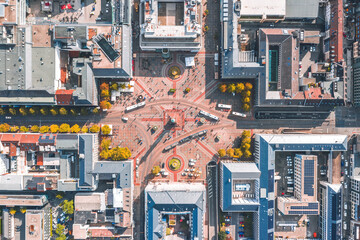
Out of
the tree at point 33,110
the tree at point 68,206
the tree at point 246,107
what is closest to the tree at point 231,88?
the tree at point 246,107

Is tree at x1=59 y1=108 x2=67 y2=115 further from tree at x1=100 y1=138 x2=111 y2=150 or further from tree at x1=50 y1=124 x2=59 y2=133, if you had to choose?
tree at x1=100 y1=138 x2=111 y2=150

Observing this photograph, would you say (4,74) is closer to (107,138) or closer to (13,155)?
(13,155)

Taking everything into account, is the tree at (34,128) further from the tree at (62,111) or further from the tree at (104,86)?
the tree at (104,86)

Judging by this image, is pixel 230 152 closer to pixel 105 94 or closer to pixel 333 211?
pixel 333 211

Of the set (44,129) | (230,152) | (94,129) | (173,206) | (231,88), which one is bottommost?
(173,206)

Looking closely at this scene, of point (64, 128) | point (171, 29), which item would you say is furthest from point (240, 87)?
point (64, 128)

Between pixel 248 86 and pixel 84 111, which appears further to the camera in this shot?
pixel 84 111

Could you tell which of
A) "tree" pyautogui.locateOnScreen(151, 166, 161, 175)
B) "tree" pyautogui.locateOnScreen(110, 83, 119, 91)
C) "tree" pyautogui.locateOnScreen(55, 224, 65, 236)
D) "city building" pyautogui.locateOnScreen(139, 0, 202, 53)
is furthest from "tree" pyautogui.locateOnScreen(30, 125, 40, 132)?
"city building" pyautogui.locateOnScreen(139, 0, 202, 53)
